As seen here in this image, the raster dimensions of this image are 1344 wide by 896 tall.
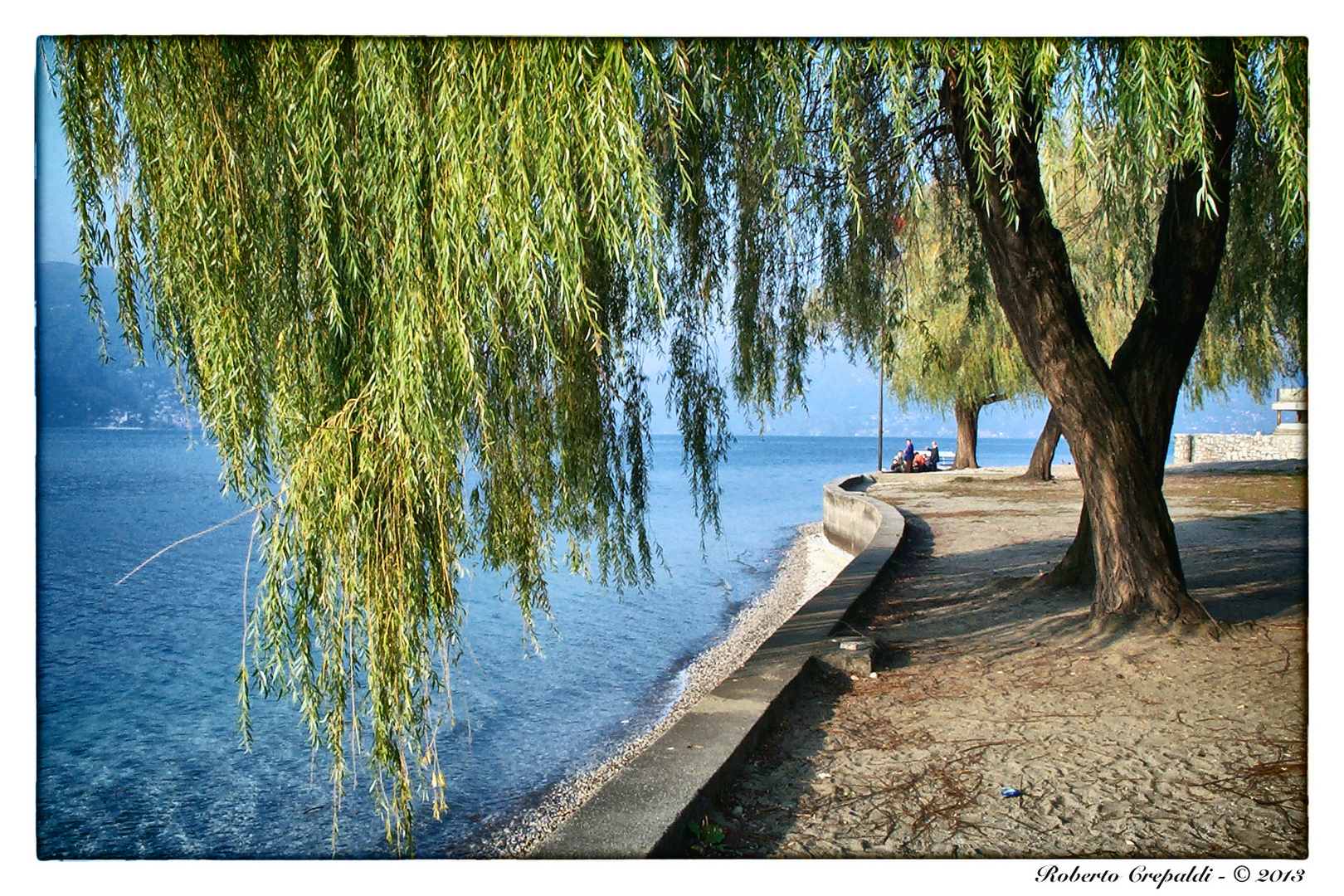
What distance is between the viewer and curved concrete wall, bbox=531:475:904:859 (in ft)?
8.85

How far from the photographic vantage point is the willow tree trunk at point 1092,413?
4949 millimetres

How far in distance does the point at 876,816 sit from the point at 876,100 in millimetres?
3356

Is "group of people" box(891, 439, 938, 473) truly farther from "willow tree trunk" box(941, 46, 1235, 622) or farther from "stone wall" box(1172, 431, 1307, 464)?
"willow tree trunk" box(941, 46, 1235, 622)

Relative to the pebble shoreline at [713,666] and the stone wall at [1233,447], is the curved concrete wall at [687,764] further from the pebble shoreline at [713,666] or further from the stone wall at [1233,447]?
the stone wall at [1233,447]

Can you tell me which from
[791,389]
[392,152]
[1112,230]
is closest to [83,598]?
[791,389]

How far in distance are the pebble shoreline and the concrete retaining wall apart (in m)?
10.6

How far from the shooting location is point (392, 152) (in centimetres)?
279

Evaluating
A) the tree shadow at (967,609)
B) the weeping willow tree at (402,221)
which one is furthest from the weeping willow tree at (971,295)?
the tree shadow at (967,609)

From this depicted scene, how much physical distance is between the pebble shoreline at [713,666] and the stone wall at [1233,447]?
34.8 ft

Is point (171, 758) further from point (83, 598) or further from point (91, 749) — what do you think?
point (83, 598)

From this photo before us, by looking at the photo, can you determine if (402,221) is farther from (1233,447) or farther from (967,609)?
(1233,447)

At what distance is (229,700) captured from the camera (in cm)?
720

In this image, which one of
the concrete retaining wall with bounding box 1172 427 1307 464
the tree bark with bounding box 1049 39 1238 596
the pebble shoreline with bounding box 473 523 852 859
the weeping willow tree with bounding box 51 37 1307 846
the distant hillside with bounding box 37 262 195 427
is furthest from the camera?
the concrete retaining wall with bounding box 1172 427 1307 464

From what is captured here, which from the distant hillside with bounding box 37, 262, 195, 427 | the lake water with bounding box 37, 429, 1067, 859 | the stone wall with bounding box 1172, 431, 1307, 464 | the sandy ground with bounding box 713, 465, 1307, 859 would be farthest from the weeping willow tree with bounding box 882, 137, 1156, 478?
the stone wall with bounding box 1172, 431, 1307, 464
